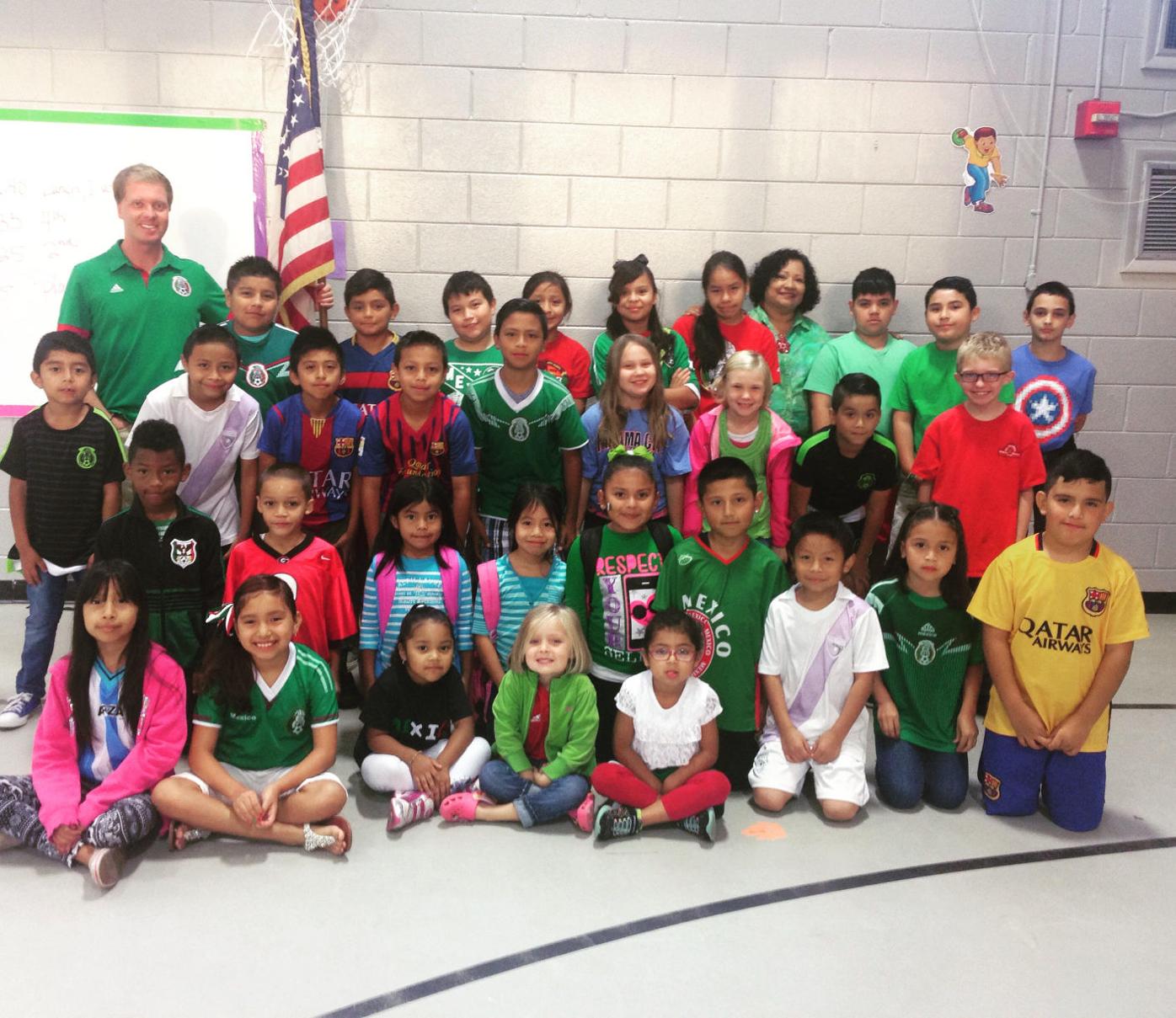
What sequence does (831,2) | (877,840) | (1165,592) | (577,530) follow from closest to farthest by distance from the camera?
(877,840)
(577,530)
(831,2)
(1165,592)

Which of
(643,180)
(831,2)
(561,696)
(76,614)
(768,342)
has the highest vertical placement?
(831,2)

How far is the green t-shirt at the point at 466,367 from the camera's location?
136 inches

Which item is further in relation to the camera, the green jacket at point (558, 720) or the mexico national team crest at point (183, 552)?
the mexico national team crest at point (183, 552)

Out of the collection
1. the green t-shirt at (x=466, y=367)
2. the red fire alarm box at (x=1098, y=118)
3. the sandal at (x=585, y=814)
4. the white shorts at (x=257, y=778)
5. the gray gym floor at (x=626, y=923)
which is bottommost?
the gray gym floor at (x=626, y=923)

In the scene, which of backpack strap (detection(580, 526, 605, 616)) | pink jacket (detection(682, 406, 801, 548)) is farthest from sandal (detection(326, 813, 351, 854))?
pink jacket (detection(682, 406, 801, 548))

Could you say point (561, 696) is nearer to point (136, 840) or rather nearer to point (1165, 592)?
point (136, 840)

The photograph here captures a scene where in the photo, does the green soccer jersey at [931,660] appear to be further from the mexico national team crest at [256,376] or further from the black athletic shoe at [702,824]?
the mexico national team crest at [256,376]

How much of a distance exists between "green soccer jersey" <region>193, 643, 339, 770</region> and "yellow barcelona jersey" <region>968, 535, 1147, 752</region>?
1745mm

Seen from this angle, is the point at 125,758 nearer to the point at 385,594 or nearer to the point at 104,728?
the point at 104,728

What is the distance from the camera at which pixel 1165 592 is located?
470 centimetres

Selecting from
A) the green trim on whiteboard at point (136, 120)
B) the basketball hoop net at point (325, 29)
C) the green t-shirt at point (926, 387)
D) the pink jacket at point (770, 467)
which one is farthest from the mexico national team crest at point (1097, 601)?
the green trim on whiteboard at point (136, 120)

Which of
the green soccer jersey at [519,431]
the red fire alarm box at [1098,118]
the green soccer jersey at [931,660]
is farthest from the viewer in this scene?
the red fire alarm box at [1098,118]

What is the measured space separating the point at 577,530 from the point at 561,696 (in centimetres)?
81

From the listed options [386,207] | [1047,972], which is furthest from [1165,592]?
[386,207]
